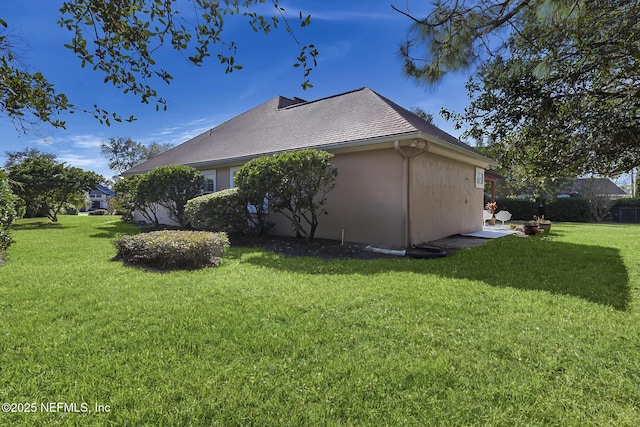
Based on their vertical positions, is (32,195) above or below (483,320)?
above

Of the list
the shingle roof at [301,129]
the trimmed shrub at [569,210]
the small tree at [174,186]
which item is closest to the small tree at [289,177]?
the shingle roof at [301,129]

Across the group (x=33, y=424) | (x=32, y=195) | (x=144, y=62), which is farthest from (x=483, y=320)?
(x=32, y=195)

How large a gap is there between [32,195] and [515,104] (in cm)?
1988

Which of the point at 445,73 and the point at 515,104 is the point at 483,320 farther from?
the point at 445,73

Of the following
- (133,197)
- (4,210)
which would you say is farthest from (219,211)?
(133,197)

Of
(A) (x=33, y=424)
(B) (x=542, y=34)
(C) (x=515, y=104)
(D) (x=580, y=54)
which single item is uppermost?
(B) (x=542, y=34)

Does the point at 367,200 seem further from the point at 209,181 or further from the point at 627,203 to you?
the point at 627,203

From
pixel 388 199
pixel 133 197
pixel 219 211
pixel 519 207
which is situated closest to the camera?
pixel 388 199

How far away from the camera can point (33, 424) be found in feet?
6.89

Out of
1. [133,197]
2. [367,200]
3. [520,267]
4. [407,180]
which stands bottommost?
[520,267]

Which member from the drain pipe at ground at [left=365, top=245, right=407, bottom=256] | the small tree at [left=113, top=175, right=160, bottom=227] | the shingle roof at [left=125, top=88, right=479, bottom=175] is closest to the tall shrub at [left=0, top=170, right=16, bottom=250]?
the small tree at [left=113, top=175, right=160, bottom=227]

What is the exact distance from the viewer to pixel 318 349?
3.01m

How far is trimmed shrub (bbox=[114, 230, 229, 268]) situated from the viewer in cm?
624

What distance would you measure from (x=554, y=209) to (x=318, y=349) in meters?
28.0
